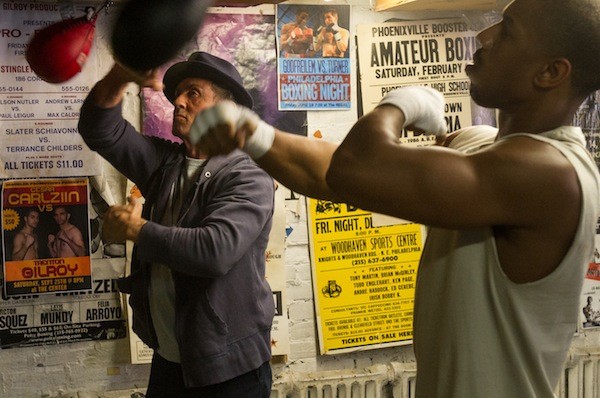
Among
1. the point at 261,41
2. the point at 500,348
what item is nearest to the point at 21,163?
the point at 261,41

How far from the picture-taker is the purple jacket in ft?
7.43

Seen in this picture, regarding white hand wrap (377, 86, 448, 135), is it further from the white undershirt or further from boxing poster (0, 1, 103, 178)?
boxing poster (0, 1, 103, 178)

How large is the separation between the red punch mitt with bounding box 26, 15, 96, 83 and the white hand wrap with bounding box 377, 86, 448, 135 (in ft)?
4.14

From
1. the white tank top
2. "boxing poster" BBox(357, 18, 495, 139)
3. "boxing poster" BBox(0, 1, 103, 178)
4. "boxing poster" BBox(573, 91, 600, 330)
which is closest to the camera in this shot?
the white tank top

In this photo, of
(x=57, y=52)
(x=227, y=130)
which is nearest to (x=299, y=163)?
(x=227, y=130)

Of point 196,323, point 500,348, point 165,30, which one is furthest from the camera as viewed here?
point 196,323

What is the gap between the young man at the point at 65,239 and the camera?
10.1 ft

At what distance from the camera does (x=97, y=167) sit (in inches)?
123

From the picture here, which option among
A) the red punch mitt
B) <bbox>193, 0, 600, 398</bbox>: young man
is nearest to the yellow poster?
the red punch mitt

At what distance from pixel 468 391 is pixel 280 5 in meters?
2.15

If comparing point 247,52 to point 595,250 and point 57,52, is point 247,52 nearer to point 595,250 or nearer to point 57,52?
point 57,52

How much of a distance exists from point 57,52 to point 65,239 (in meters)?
0.94

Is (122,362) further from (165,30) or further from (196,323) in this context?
(165,30)

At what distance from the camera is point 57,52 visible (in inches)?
94.9
